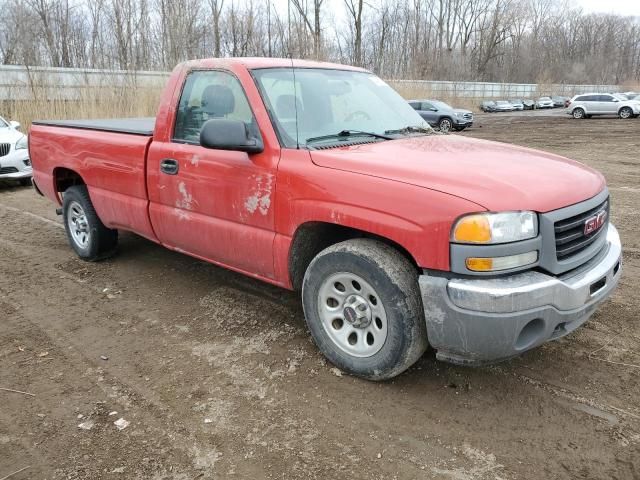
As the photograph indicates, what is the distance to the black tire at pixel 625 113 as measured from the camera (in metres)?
32.4

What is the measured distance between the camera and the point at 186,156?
3992mm

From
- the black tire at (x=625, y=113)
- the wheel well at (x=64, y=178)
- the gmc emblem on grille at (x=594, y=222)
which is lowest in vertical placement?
the gmc emblem on grille at (x=594, y=222)

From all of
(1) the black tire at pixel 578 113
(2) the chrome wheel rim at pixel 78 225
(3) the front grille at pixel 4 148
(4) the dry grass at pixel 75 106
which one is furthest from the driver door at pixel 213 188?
(1) the black tire at pixel 578 113

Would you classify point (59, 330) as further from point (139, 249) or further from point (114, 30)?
point (114, 30)

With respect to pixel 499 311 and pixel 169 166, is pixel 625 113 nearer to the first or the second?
pixel 169 166

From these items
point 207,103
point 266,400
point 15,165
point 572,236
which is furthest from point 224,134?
point 15,165

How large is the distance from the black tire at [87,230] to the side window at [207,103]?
1.73 metres

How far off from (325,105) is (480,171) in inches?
52.9

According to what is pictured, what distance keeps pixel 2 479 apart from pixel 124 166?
2.74 metres

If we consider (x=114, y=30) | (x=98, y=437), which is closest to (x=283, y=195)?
(x=98, y=437)

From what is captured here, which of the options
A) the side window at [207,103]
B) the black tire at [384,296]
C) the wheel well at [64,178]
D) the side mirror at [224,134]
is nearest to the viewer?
the black tire at [384,296]

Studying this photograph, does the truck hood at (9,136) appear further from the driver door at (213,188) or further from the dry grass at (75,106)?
the driver door at (213,188)

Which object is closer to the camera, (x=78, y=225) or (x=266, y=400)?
(x=266, y=400)

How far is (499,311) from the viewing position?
2.62 meters
